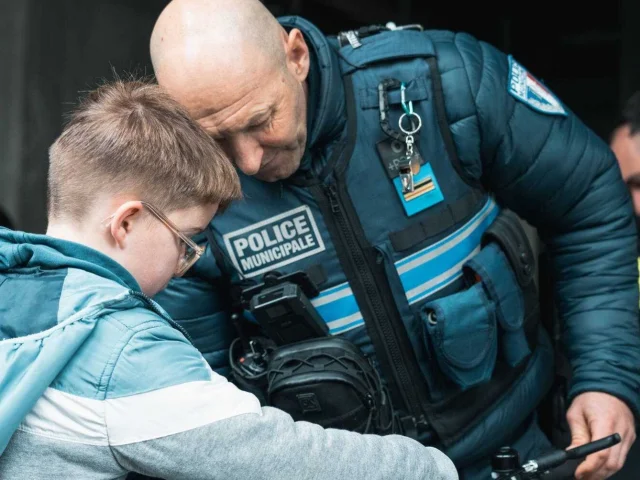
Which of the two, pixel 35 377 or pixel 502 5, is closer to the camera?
pixel 35 377

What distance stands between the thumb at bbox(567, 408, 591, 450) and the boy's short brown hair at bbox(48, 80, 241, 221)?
94 centimetres

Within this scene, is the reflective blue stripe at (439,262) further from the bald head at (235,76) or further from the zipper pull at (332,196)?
the bald head at (235,76)

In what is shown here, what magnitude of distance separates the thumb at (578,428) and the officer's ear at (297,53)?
91cm

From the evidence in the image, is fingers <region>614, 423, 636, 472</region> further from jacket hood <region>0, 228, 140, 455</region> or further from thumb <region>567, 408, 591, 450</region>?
jacket hood <region>0, 228, 140, 455</region>

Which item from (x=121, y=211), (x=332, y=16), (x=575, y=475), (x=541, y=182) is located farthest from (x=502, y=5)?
(x=121, y=211)

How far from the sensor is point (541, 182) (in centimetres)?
208

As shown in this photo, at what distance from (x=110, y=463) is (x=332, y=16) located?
12.9 ft

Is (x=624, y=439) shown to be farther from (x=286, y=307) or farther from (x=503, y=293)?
(x=286, y=307)

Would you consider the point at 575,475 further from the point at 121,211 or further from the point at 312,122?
the point at 121,211

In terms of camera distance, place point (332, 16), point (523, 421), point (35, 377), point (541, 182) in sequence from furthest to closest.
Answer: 1. point (332, 16)
2. point (523, 421)
3. point (541, 182)
4. point (35, 377)

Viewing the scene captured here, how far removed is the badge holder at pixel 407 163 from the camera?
1972 mm

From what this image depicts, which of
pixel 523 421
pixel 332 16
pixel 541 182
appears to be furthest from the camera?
pixel 332 16

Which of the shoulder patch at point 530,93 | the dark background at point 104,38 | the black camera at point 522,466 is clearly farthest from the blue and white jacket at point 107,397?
the dark background at point 104,38

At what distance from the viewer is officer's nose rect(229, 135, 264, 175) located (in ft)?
6.15
